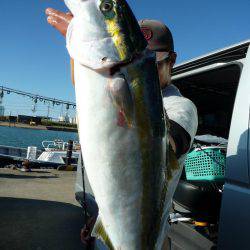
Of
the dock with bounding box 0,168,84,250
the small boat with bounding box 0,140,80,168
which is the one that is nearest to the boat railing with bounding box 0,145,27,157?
the small boat with bounding box 0,140,80,168

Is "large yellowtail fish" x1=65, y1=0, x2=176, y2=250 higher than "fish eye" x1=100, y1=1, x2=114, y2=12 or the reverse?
the reverse

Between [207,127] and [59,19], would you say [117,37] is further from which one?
[207,127]

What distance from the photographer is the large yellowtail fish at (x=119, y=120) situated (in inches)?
54.7

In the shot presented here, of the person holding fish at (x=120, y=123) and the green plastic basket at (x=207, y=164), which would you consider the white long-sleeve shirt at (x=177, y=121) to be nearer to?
the person holding fish at (x=120, y=123)

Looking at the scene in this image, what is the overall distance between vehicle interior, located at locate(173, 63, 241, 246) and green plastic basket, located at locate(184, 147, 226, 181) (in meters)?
0.03

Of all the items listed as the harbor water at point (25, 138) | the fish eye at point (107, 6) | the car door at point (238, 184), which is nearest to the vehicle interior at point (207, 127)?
the car door at point (238, 184)

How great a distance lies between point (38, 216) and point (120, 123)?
618cm

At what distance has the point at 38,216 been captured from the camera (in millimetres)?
7016

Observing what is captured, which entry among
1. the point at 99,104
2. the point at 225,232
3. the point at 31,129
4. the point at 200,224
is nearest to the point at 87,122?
the point at 99,104

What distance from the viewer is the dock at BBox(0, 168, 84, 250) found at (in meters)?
5.54

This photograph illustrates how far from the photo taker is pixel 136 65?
4.71 ft

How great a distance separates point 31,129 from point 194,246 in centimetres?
10705

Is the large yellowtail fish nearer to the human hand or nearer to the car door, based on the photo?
the human hand

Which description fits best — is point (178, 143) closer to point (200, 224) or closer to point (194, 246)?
point (194, 246)
